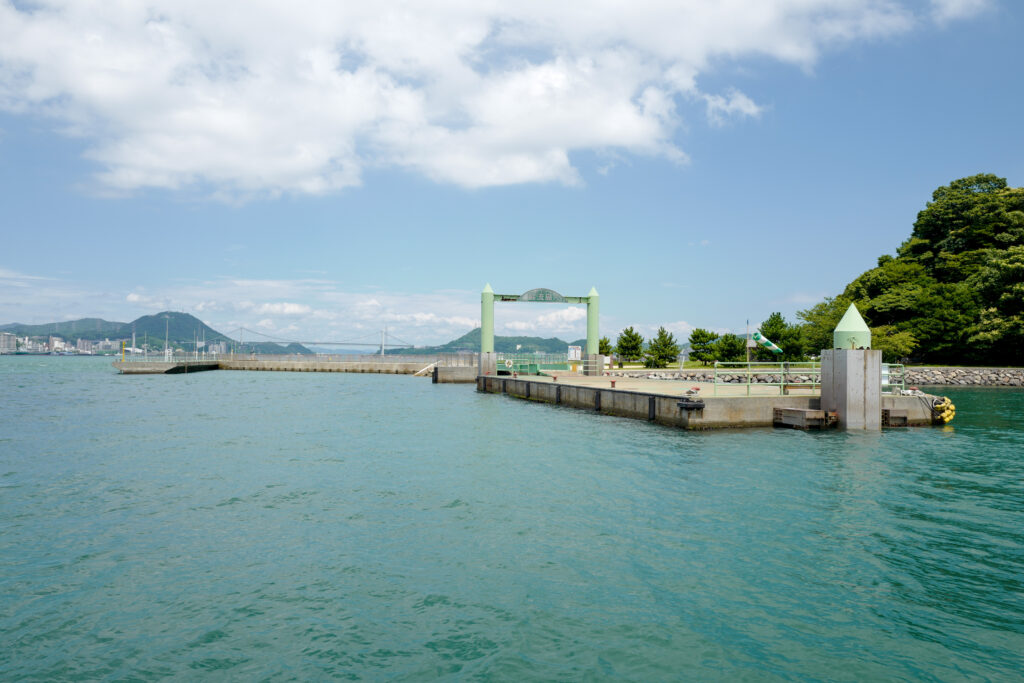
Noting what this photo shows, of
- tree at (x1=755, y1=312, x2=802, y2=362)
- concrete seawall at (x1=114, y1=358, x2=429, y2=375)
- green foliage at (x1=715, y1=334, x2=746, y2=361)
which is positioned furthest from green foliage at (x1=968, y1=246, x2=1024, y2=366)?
concrete seawall at (x1=114, y1=358, x2=429, y2=375)

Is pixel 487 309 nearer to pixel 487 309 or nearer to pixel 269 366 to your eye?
pixel 487 309

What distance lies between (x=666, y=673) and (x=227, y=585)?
5980 mm

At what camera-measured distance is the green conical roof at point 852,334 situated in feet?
74.1

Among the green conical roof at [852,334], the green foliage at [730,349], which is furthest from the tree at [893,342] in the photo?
the green conical roof at [852,334]

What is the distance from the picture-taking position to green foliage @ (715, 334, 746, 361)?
62.6m

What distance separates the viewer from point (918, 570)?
9.04 metres

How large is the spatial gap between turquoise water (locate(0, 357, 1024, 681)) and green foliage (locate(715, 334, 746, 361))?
43.5 meters

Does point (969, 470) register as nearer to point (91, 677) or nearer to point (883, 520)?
point (883, 520)

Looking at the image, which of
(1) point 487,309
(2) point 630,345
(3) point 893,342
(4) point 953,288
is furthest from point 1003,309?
(1) point 487,309

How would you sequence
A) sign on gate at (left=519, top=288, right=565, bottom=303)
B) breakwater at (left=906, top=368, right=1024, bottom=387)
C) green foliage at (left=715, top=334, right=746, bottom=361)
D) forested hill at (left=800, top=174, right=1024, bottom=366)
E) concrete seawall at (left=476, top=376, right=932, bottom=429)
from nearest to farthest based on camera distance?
concrete seawall at (left=476, top=376, right=932, bottom=429) → sign on gate at (left=519, top=288, right=565, bottom=303) → breakwater at (left=906, top=368, right=1024, bottom=387) → forested hill at (left=800, top=174, right=1024, bottom=366) → green foliage at (left=715, top=334, right=746, bottom=361)

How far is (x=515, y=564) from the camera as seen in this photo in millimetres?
9266

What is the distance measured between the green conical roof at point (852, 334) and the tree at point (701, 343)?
139ft

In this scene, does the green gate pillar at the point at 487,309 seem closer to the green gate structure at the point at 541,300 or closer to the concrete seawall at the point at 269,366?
the green gate structure at the point at 541,300

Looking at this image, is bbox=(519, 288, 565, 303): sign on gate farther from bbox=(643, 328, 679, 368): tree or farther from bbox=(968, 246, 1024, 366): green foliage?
bbox=(968, 246, 1024, 366): green foliage
